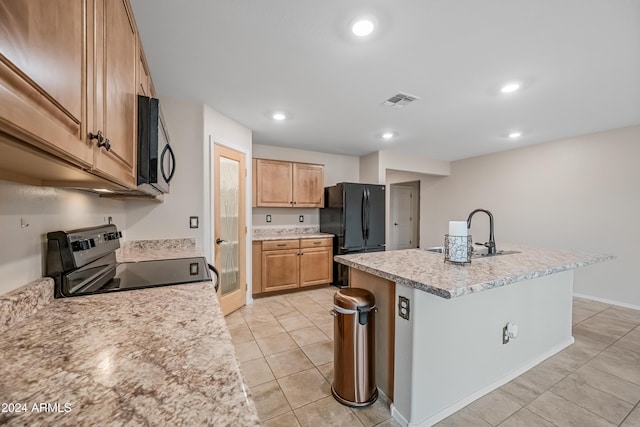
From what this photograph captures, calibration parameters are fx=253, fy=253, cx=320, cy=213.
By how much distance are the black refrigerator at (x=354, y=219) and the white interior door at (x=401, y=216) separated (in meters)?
2.80

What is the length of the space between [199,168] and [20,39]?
2312 mm

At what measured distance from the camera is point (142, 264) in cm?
172

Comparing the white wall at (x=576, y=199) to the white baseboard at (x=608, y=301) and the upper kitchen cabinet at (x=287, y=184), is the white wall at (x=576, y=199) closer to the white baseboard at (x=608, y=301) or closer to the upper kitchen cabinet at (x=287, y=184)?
the white baseboard at (x=608, y=301)

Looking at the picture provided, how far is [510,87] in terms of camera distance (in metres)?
2.30

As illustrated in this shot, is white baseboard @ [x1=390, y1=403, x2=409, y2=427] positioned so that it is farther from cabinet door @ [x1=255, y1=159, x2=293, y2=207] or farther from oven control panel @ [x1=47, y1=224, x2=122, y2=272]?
cabinet door @ [x1=255, y1=159, x2=293, y2=207]

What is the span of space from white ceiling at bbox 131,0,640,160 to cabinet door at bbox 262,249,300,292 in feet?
6.12

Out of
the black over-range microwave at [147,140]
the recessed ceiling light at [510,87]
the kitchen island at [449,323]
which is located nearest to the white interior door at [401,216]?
the recessed ceiling light at [510,87]

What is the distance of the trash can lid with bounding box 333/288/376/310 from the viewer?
1640mm

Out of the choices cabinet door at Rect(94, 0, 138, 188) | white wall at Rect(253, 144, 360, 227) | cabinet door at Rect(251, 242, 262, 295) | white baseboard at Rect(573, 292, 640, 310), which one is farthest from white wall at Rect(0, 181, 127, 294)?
A: white baseboard at Rect(573, 292, 640, 310)

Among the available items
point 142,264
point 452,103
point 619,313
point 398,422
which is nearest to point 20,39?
point 142,264

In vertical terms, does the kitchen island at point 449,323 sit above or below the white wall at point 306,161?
below

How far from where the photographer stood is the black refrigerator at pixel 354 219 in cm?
411

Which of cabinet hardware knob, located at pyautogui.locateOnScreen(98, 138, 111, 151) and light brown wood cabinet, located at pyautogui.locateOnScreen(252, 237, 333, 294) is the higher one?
cabinet hardware knob, located at pyautogui.locateOnScreen(98, 138, 111, 151)

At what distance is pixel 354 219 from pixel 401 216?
11.4 feet
